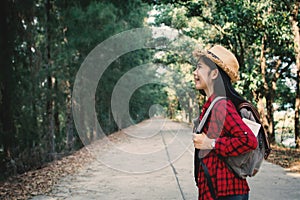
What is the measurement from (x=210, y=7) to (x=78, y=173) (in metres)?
10.6

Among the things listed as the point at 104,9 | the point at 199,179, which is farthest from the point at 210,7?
the point at 199,179

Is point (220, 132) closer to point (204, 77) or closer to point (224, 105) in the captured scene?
point (224, 105)

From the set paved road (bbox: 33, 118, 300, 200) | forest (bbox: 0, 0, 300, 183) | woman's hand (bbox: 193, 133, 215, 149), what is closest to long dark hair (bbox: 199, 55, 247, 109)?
woman's hand (bbox: 193, 133, 215, 149)

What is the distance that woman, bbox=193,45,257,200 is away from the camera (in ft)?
7.22

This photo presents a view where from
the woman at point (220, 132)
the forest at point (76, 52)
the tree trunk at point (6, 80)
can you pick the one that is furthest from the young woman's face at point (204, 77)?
the tree trunk at point (6, 80)

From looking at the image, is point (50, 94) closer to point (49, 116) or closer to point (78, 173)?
point (49, 116)

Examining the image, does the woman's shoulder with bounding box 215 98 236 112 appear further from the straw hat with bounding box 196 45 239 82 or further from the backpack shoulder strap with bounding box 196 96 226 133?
the straw hat with bounding box 196 45 239 82

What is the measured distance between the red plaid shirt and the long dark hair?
5 cm

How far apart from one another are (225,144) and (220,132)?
0.33ft

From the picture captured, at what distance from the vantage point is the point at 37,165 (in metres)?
11.4

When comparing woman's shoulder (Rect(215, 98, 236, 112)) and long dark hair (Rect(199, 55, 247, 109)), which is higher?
long dark hair (Rect(199, 55, 247, 109))

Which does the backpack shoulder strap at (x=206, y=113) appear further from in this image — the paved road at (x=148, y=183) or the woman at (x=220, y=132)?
the paved road at (x=148, y=183)

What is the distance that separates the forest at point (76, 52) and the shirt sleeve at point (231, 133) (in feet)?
26.5

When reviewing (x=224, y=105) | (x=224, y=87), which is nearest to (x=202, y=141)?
(x=224, y=105)
